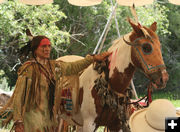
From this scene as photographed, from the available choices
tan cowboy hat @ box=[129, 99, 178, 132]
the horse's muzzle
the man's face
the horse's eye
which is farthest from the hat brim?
the man's face

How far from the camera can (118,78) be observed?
3395mm

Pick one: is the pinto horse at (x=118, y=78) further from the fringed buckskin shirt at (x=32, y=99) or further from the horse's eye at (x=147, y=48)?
the fringed buckskin shirt at (x=32, y=99)

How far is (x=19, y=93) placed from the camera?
10.4ft

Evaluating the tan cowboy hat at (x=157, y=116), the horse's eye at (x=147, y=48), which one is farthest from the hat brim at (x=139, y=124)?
the horse's eye at (x=147, y=48)

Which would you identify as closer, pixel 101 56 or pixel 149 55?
pixel 149 55

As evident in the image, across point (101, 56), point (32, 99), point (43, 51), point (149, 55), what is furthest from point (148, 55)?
point (32, 99)

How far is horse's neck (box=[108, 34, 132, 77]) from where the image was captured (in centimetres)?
334

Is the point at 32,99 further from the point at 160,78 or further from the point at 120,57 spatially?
the point at 160,78

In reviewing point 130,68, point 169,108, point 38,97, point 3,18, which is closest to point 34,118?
point 38,97

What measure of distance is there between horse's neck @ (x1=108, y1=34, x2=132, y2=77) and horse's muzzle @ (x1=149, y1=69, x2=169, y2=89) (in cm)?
36

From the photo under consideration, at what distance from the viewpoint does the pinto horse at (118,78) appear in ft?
10.3

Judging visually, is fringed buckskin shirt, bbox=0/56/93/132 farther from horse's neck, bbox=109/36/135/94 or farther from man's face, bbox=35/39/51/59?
horse's neck, bbox=109/36/135/94

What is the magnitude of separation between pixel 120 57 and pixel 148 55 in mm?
359

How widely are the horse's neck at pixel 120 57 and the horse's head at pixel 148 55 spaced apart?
0.08 metres
